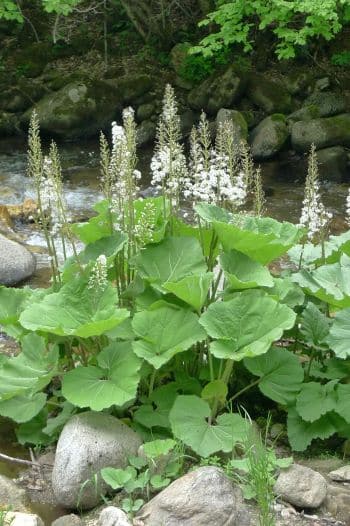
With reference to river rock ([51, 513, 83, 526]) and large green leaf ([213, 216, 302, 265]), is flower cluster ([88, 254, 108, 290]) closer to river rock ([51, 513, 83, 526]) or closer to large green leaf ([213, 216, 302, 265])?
large green leaf ([213, 216, 302, 265])

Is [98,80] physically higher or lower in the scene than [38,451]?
higher

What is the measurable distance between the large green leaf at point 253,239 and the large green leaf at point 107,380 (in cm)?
82

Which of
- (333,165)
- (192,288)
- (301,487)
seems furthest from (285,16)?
(301,487)

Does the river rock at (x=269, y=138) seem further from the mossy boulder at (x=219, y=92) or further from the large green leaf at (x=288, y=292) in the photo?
the large green leaf at (x=288, y=292)

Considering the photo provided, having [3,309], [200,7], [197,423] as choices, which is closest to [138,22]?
[200,7]

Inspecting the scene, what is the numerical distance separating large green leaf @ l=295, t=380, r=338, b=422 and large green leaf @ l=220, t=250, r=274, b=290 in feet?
2.05

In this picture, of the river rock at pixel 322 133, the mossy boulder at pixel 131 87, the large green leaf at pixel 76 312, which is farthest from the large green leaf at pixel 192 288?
the mossy boulder at pixel 131 87

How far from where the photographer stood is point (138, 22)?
15516 millimetres

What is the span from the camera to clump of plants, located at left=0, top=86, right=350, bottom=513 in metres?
3.80

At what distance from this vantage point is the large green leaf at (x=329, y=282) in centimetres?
401

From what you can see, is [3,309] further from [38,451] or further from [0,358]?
[38,451]

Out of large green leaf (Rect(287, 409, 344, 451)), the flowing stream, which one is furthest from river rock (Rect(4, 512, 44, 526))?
the flowing stream

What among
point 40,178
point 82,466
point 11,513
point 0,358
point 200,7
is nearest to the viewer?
point 11,513

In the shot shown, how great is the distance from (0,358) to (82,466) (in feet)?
3.56
